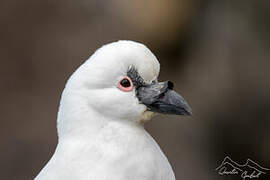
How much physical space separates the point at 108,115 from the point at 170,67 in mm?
4671

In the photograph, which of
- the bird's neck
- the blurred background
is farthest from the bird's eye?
the blurred background

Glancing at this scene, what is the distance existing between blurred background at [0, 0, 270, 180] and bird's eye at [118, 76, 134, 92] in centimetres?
424

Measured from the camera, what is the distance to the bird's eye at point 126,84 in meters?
3.67

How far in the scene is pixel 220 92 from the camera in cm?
798

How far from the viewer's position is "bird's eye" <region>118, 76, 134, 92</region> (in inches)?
145

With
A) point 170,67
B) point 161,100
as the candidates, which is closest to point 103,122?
point 161,100

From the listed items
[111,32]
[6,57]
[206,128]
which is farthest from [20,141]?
[206,128]

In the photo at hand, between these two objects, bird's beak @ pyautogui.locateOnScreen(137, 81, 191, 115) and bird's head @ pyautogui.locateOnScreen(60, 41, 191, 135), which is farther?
bird's beak @ pyautogui.locateOnScreen(137, 81, 191, 115)

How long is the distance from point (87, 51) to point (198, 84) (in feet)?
4.49

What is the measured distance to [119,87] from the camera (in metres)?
3.68

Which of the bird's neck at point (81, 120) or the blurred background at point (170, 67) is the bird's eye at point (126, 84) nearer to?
the bird's neck at point (81, 120)

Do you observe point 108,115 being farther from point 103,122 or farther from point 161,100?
point 161,100

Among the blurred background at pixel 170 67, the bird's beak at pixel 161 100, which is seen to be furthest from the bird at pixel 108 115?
the blurred background at pixel 170 67

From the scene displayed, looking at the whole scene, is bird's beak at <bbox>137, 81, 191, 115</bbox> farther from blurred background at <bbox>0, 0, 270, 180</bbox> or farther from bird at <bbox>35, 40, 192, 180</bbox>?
blurred background at <bbox>0, 0, 270, 180</bbox>
